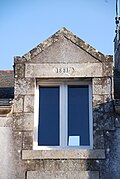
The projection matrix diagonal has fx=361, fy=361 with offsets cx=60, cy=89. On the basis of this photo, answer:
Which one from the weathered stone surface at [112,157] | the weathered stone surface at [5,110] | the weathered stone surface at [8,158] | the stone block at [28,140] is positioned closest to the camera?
the weathered stone surface at [112,157]

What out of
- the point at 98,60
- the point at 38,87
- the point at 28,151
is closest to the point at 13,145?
the point at 28,151

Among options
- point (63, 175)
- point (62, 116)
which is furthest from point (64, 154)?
point (62, 116)

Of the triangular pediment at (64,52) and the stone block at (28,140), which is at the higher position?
the triangular pediment at (64,52)

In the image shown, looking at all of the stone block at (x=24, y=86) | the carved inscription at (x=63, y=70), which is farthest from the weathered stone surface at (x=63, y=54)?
the stone block at (x=24, y=86)

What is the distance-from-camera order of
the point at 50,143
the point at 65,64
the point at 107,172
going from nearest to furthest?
the point at 107,172
the point at 50,143
the point at 65,64

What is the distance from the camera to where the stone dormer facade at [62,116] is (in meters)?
6.30

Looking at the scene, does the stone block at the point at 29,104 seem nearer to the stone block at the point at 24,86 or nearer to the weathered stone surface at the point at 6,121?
the stone block at the point at 24,86

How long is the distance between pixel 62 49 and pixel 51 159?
2213 millimetres

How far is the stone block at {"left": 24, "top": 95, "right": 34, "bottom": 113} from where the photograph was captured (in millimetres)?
6723

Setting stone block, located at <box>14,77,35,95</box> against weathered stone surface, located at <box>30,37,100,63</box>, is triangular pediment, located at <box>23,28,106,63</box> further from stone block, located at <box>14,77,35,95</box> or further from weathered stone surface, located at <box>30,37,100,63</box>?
stone block, located at <box>14,77,35,95</box>

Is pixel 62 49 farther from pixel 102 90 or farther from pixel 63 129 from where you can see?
pixel 63 129

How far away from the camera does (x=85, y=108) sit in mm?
6922

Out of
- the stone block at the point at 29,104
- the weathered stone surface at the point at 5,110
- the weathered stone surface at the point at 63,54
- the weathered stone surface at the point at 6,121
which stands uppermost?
the weathered stone surface at the point at 63,54

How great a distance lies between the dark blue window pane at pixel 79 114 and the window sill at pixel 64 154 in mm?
302
